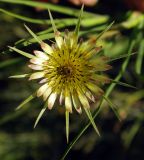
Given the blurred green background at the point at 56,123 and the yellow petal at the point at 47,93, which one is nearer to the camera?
the yellow petal at the point at 47,93

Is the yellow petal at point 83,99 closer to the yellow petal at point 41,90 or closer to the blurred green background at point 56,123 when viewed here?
the yellow petal at point 41,90

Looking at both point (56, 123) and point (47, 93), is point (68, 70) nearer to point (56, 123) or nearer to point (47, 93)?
point (47, 93)

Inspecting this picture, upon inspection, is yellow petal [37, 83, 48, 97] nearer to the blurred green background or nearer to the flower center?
the flower center

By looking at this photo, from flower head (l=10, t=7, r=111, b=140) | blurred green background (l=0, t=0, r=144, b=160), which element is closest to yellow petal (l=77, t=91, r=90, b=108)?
flower head (l=10, t=7, r=111, b=140)

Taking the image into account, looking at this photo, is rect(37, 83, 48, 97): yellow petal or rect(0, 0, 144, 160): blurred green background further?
rect(0, 0, 144, 160): blurred green background

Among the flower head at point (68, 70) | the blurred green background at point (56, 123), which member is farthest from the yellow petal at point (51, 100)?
the blurred green background at point (56, 123)

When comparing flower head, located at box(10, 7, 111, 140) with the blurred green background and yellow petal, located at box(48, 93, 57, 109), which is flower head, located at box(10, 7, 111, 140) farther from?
the blurred green background

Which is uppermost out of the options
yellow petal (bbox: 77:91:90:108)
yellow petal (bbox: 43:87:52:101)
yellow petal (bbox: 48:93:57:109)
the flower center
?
the flower center

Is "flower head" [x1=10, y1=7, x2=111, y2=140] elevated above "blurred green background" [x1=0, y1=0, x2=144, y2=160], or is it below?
above

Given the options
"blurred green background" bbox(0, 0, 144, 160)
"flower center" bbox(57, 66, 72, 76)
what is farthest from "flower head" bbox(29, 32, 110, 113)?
"blurred green background" bbox(0, 0, 144, 160)

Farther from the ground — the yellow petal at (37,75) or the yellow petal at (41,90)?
the yellow petal at (37,75)

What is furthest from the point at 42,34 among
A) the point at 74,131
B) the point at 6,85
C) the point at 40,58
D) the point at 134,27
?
the point at 6,85
